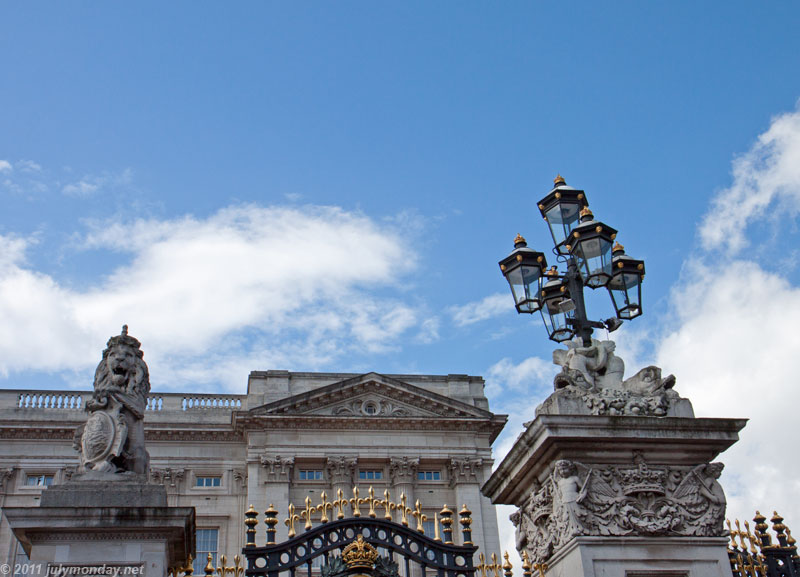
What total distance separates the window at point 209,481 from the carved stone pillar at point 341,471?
5453mm

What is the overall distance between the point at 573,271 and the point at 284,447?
35182 mm

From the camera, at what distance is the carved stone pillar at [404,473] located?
4381cm

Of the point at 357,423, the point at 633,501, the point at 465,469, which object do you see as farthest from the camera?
the point at 357,423

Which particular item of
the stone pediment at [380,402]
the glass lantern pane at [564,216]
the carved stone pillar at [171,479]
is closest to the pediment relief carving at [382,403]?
the stone pediment at [380,402]

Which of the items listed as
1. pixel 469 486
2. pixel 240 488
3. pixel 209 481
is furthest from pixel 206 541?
pixel 469 486

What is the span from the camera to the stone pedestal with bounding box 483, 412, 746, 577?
8.38m

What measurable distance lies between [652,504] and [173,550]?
4869mm

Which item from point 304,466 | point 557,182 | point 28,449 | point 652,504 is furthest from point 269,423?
point 652,504

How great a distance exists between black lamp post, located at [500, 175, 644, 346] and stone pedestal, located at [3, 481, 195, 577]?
4883mm

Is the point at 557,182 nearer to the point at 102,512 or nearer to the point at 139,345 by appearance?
the point at 139,345

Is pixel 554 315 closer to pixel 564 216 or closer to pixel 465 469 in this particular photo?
pixel 564 216

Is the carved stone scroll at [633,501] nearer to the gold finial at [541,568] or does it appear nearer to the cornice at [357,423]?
the gold finial at [541,568]

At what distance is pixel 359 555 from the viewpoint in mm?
9406

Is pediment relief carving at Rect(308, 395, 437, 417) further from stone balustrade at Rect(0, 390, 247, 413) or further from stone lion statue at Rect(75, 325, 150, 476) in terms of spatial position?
stone lion statue at Rect(75, 325, 150, 476)
